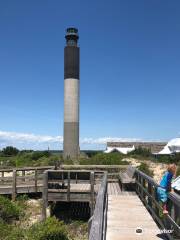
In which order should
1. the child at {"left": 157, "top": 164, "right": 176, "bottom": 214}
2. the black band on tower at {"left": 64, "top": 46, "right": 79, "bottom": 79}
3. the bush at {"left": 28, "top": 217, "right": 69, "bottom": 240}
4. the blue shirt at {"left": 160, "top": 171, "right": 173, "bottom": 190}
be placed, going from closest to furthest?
1. the child at {"left": 157, "top": 164, "right": 176, "bottom": 214}
2. the blue shirt at {"left": 160, "top": 171, "right": 173, "bottom": 190}
3. the bush at {"left": 28, "top": 217, "right": 69, "bottom": 240}
4. the black band on tower at {"left": 64, "top": 46, "right": 79, "bottom": 79}

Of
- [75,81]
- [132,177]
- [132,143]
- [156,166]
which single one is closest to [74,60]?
[75,81]

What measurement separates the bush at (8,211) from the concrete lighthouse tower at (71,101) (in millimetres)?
25163

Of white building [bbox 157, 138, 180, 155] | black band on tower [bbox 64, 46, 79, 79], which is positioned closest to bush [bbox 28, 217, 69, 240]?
black band on tower [bbox 64, 46, 79, 79]

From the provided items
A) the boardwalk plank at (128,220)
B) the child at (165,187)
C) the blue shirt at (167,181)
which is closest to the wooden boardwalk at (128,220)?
the boardwalk plank at (128,220)

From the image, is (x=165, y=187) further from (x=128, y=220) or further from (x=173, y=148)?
(x=173, y=148)

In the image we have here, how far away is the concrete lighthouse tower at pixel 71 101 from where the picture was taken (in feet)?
131

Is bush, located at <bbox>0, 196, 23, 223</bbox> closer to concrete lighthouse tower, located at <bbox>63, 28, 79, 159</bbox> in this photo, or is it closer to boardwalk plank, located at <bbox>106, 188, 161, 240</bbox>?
boardwalk plank, located at <bbox>106, 188, 161, 240</bbox>

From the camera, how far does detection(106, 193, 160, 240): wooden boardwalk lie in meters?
7.32

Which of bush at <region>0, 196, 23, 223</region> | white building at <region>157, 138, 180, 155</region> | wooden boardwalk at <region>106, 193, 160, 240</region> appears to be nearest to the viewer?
wooden boardwalk at <region>106, 193, 160, 240</region>

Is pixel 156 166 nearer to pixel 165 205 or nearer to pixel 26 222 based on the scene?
pixel 26 222

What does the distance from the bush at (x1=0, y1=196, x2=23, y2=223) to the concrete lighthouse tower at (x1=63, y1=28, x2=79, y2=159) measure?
25163 millimetres

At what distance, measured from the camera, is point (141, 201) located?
1162 centimetres

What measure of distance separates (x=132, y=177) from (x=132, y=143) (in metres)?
54.5

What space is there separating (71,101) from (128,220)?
31816 mm
